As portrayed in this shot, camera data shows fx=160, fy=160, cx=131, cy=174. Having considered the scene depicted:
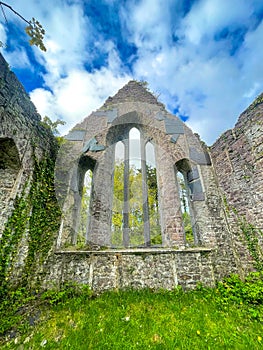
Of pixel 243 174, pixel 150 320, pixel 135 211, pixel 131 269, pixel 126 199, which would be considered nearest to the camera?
pixel 150 320

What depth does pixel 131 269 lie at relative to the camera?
3.74 m

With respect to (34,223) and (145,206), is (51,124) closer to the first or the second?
(34,223)

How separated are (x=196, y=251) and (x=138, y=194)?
4241 millimetres

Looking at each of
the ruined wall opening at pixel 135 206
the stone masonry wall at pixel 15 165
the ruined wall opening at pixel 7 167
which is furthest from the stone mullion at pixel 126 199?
the ruined wall opening at pixel 7 167

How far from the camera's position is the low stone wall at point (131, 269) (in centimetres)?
364

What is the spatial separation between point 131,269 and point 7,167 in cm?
361

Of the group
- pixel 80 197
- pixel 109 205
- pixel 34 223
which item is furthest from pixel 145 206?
pixel 34 223

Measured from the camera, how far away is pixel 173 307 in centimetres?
292

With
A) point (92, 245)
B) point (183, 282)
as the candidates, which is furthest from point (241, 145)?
point (92, 245)

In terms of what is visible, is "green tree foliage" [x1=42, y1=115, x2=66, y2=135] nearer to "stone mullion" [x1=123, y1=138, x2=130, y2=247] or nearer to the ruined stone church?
the ruined stone church

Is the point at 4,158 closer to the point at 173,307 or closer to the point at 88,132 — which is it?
the point at 88,132

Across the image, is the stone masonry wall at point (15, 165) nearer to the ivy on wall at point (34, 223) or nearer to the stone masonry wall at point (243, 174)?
the ivy on wall at point (34, 223)

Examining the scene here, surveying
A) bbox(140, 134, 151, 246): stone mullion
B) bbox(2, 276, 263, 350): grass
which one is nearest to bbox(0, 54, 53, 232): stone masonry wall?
bbox(2, 276, 263, 350): grass

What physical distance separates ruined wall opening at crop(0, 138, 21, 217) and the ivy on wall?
257mm
